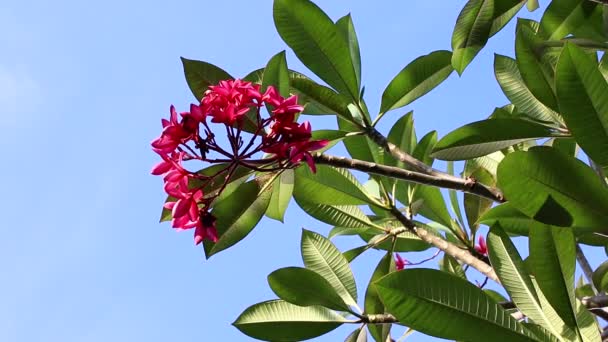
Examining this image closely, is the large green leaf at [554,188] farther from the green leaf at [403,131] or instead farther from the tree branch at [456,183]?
the green leaf at [403,131]

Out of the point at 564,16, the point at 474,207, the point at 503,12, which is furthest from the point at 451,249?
the point at 564,16

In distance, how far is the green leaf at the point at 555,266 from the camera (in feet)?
5.14

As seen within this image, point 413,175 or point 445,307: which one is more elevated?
point 413,175

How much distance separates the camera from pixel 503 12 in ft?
7.05

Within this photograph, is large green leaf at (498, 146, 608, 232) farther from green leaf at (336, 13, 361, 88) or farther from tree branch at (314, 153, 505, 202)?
green leaf at (336, 13, 361, 88)

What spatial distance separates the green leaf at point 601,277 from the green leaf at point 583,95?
3.40ft

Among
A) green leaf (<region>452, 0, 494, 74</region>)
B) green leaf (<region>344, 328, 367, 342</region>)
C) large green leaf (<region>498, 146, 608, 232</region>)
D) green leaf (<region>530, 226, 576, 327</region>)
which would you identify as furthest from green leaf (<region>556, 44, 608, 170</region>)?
green leaf (<region>344, 328, 367, 342</region>)

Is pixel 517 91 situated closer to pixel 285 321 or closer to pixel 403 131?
pixel 403 131

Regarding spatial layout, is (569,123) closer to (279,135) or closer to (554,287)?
(554,287)

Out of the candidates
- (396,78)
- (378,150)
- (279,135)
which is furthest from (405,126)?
(279,135)

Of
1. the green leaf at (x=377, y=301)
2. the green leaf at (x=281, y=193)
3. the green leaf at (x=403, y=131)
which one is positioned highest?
the green leaf at (x=403, y=131)

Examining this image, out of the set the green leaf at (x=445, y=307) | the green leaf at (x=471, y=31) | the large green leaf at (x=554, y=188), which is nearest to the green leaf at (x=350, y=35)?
the green leaf at (x=471, y=31)

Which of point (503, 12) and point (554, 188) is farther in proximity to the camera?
point (503, 12)

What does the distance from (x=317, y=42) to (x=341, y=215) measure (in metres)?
0.77
